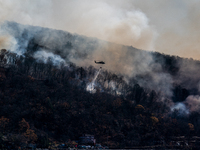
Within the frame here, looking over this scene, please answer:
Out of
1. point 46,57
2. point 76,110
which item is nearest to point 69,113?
point 76,110

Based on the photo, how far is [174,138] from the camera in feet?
352

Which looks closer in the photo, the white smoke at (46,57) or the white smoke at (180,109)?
the white smoke at (180,109)

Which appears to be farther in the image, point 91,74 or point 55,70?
point 91,74

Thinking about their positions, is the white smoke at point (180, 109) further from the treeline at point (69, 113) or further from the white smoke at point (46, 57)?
the white smoke at point (46, 57)

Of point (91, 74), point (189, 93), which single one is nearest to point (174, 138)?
point (91, 74)

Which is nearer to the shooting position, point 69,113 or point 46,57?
point 69,113

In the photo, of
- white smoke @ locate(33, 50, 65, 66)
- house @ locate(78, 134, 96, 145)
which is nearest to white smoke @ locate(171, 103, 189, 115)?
house @ locate(78, 134, 96, 145)

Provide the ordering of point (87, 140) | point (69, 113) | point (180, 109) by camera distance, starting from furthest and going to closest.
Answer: point (180, 109), point (69, 113), point (87, 140)

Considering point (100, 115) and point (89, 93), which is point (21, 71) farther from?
point (100, 115)

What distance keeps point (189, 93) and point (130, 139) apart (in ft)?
331

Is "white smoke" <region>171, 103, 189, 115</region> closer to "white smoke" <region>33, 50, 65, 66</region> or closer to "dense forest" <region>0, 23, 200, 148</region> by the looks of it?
"dense forest" <region>0, 23, 200, 148</region>

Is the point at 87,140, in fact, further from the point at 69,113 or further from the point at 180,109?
the point at 180,109

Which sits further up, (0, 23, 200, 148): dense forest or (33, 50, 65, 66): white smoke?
(33, 50, 65, 66): white smoke

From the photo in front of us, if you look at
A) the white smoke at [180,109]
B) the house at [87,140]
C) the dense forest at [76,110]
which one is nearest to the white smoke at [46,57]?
the dense forest at [76,110]
